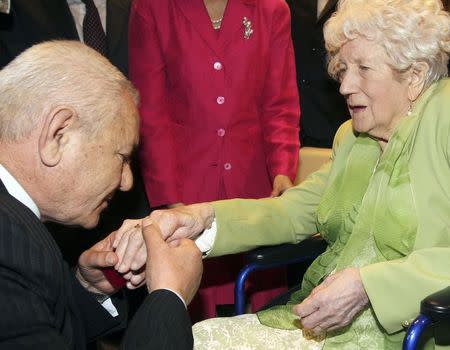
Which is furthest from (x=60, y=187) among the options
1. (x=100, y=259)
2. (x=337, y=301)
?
(x=337, y=301)

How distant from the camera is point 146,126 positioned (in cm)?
298

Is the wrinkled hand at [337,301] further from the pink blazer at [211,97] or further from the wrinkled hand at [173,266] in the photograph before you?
the pink blazer at [211,97]

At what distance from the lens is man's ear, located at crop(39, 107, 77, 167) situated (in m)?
1.50

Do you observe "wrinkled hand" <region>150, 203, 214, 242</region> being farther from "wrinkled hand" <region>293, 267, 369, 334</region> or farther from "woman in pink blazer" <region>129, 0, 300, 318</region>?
"woman in pink blazer" <region>129, 0, 300, 318</region>

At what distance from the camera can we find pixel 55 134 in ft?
5.01

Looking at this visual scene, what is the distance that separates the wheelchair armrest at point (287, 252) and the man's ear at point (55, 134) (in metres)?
0.88

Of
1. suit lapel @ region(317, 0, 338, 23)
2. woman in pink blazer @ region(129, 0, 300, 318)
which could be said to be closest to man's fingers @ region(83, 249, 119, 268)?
woman in pink blazer @ region(129, 0, 300, 318)

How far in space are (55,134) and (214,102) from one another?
1.49 meters

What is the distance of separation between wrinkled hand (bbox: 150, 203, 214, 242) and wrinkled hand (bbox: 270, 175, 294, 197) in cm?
64

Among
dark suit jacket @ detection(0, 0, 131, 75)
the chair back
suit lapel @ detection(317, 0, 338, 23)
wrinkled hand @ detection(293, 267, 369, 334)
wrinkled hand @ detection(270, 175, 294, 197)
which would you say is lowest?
the chair back

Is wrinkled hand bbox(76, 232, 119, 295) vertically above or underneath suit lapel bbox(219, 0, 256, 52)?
underneath

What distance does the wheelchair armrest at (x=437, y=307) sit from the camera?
65.9 inches

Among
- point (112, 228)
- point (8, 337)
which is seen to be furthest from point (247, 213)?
point (8, 337)

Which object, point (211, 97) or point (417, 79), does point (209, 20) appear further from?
point (417, 79)
